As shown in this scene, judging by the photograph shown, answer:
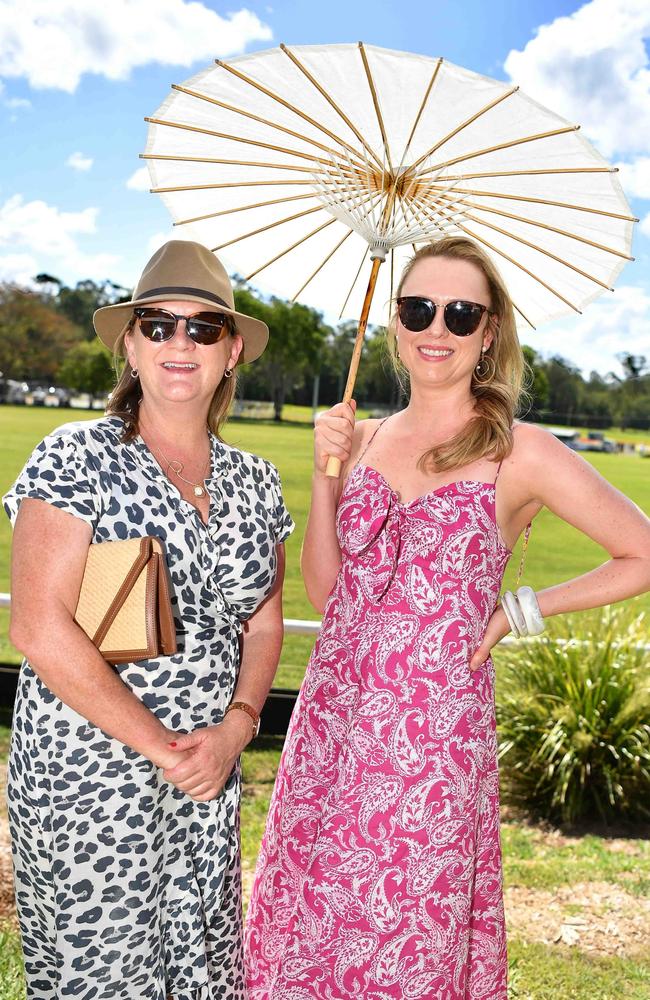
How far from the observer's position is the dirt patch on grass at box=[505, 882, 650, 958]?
3799mm

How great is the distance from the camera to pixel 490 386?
250cm

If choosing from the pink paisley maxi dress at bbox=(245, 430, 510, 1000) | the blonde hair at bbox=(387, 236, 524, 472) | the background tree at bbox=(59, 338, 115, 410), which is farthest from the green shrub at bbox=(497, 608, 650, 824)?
the background tree at bbox=(59, 338, 115, 410)

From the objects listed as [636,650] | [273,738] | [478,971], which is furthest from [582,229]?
[273,738]

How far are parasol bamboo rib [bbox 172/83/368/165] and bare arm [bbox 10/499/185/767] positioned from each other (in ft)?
4.58

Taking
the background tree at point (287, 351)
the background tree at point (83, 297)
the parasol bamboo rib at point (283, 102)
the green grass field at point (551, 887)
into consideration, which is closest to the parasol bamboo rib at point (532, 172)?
the parasol bamboo rib at point (283, 102)

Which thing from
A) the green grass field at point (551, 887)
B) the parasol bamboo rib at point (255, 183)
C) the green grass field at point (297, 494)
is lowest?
the green grass field at point (297, 494)

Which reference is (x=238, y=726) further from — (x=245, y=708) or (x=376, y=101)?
(x=376, y=101)

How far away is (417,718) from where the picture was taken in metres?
2.21

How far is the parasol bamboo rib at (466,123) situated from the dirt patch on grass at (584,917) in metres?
3.19

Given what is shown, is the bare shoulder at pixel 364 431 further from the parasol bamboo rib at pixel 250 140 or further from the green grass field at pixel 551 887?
the green grass field at pixel 551 887

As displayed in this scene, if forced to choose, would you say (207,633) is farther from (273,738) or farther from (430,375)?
(273,738)

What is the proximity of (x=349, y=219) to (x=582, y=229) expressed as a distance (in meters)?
0.70

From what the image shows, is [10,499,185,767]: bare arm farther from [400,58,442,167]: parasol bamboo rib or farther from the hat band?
[400,58,442,167]: parasol bamboo rib

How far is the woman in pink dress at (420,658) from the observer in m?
2.18
